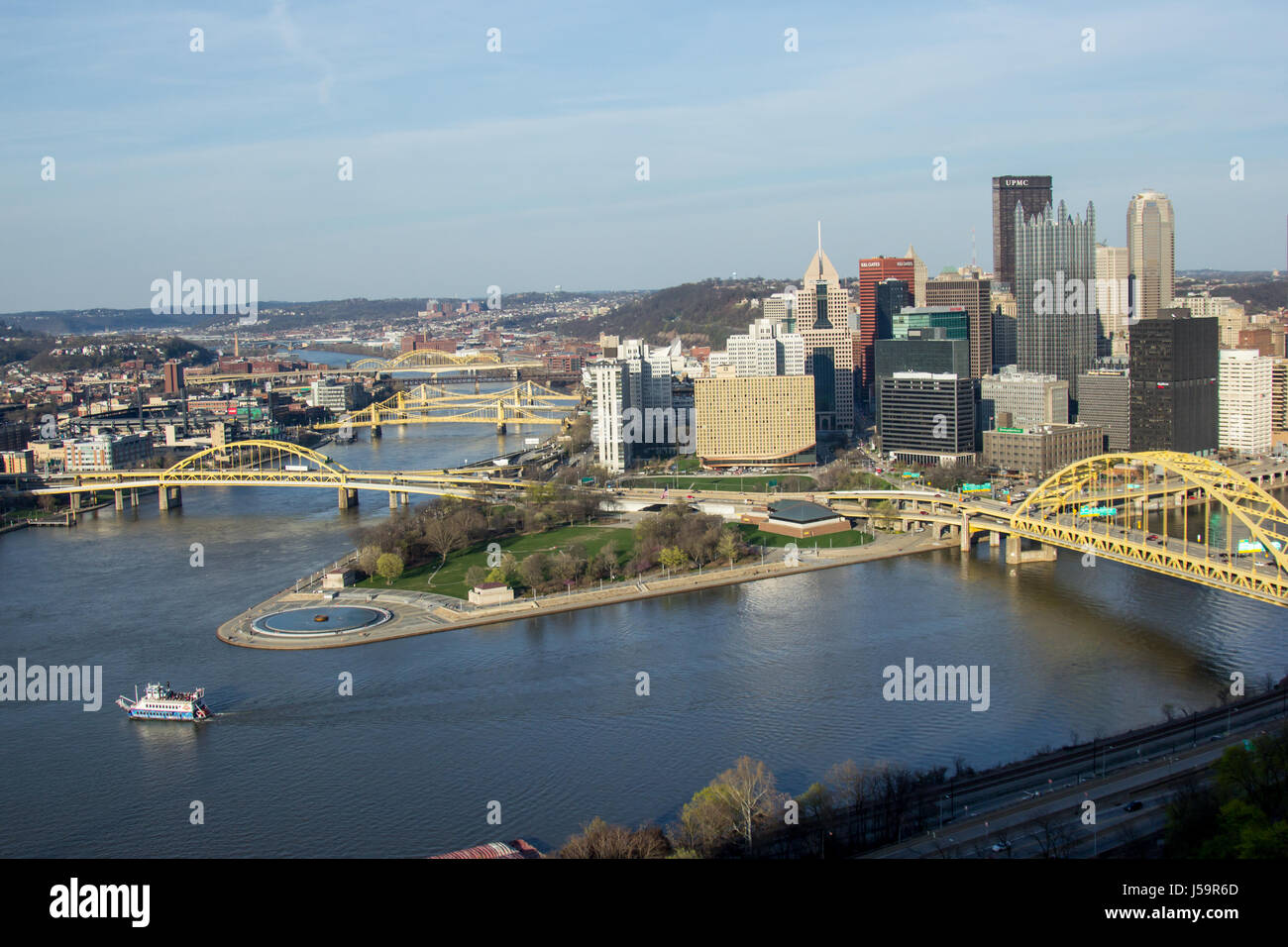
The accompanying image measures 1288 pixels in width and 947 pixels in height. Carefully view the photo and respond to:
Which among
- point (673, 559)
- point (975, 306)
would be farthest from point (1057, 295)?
point (673, 559)

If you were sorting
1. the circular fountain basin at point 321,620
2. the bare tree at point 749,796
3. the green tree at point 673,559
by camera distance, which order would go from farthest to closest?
the green tree at point 673,559 < the circular fountain basin at point 321,620 < the bare tree at point 749,796

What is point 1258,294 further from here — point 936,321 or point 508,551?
point 508,551

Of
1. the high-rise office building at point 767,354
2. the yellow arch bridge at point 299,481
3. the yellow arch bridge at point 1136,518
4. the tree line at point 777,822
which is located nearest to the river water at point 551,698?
the yellow arch bridge at point 1136,518

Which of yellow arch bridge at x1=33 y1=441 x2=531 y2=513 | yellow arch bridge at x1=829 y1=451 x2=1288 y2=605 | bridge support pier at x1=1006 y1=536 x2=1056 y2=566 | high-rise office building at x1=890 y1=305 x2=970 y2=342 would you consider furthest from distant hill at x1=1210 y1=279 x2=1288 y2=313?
yellow arch bridge at x1=33 y1=441 x2=531 y2=513

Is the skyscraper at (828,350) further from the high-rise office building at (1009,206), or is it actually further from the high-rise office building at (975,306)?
the high-rise office building at (1009,206)

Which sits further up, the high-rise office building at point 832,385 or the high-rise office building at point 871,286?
the high-rise office building at point 871,286
